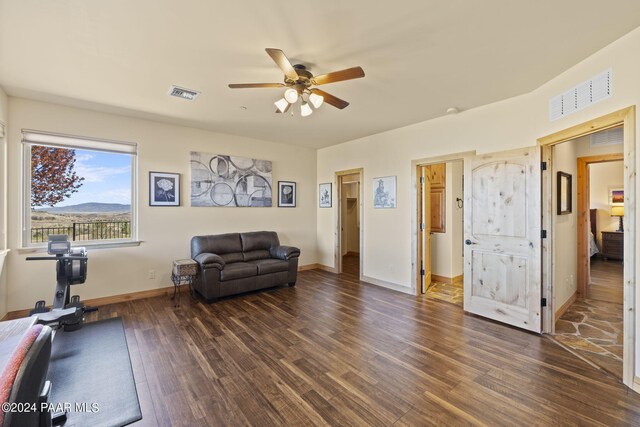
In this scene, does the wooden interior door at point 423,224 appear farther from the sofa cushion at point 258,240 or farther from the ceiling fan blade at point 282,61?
the ceiling fan blade at point 282,61

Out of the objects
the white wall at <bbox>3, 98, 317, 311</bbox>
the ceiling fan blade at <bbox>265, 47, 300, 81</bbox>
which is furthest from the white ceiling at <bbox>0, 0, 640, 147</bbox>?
the white wall at <bbox>3, 98, 317, 311</bbox>

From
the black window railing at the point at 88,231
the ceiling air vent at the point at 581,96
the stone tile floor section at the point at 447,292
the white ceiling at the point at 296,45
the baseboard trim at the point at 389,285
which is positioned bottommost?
the stone tile floor section at the point at 447,292

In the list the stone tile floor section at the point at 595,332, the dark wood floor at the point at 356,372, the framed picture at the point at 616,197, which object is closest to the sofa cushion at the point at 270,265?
the dark wood floor at the point at 356,372

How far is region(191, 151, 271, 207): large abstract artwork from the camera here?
16.0ft

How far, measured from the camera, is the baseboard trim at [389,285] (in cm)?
461

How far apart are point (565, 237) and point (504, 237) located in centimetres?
114

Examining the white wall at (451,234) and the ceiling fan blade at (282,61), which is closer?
the ceiling fan blade at (282,61)

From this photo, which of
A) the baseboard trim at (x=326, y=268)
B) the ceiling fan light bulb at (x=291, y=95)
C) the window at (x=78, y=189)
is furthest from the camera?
the baseboard trim at (x=326, y=268)

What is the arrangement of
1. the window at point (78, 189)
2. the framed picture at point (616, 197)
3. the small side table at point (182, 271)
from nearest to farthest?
the window at point (78, 189) → the small side table at point (182, 271) → the framed picture at point (616, 197)

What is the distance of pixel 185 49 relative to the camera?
2404 mm

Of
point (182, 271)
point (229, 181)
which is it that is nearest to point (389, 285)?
point (182, 271)

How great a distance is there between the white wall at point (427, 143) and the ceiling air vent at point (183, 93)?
313cm

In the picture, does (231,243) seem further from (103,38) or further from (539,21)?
(539,21)

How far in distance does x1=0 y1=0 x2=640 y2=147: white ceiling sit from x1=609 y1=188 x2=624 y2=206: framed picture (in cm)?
604
